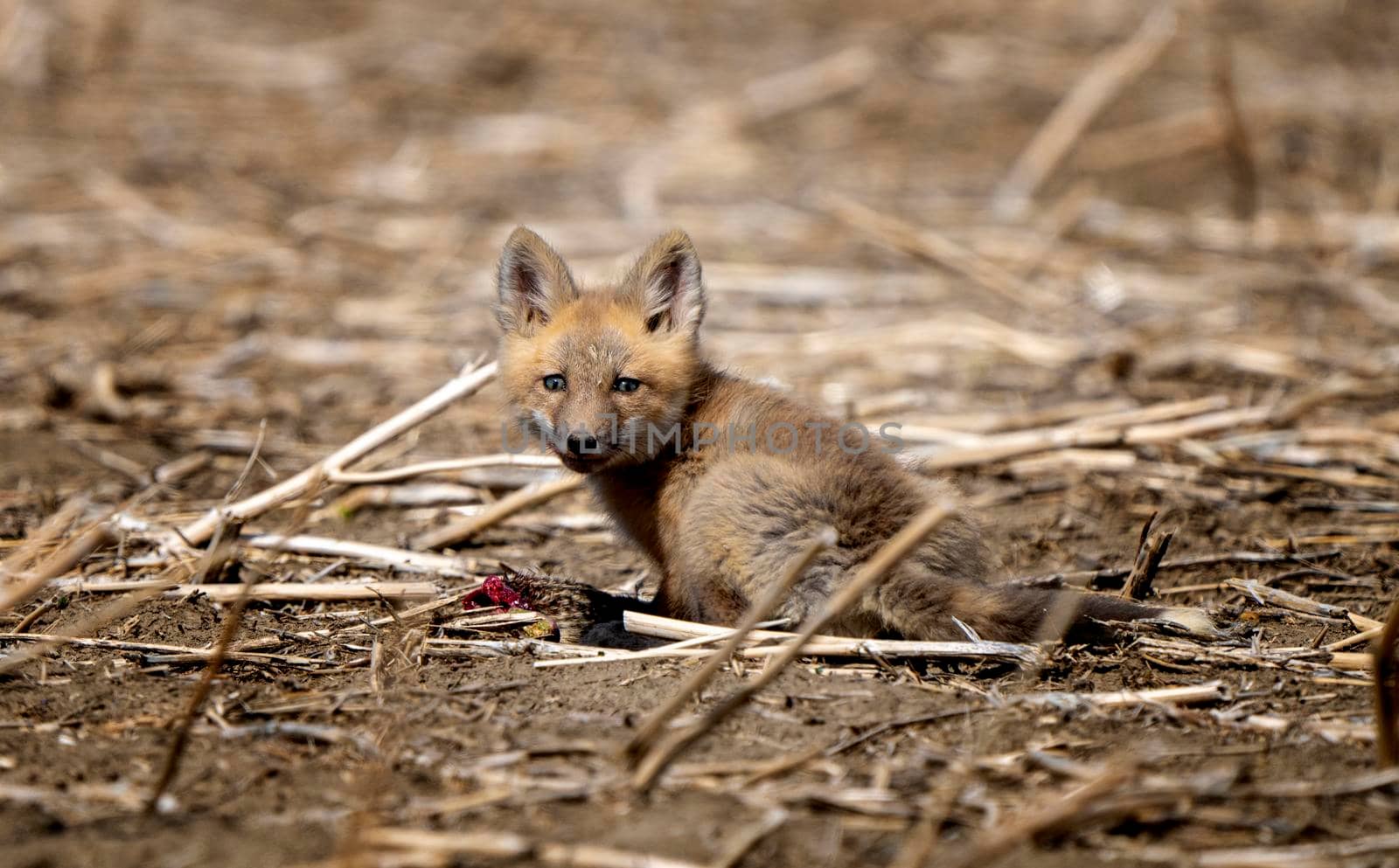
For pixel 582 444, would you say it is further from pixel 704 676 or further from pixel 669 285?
pixel 704 676

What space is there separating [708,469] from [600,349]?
2.12ft

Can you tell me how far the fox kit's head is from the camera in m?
4.62

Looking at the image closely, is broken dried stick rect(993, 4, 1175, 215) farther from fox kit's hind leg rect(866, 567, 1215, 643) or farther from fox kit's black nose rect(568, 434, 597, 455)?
fox kit's black nose rect(568, 434, 597, 455)

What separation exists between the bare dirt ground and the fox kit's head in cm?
82

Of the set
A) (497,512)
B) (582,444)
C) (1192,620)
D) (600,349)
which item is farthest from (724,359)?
(1192,620)

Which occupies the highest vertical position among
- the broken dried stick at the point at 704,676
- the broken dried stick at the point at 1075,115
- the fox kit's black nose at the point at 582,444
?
the broken dried stick at the point at 1075,115

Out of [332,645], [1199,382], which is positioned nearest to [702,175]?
[1199,382]

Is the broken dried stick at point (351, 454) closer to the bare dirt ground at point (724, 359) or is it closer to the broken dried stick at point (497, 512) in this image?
the bare dirt ground at point (724, 359)

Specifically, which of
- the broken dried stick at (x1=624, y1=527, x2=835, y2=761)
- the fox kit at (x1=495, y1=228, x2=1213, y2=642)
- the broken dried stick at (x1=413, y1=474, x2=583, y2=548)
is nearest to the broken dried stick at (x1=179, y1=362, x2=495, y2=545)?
the fox kit at (x1=495, y1=228, x2=1213, y2=642)

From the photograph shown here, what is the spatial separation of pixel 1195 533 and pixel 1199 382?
2.32 meters

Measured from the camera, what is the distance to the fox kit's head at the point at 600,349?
15.2 ft

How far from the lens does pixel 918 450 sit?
654 cm

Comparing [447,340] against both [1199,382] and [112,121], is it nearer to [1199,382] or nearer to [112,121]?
[1199,382]

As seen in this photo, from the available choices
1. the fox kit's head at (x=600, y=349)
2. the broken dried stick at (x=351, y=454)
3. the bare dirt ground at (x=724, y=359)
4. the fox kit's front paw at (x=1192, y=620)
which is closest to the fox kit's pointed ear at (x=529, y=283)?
the fox kit's head at (x=600, y=349)
